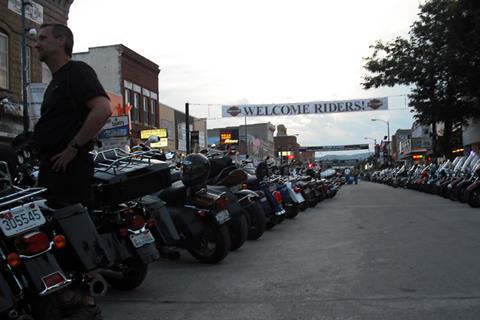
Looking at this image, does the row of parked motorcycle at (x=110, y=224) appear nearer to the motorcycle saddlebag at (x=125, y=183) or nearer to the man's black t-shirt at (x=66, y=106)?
the motorcycle saddlebag at (x=125, y=183)

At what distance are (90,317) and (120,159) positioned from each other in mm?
1979

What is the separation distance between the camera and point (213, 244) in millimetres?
7242

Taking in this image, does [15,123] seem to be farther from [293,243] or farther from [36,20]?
[293,243]

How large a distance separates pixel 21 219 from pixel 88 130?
73 centimetres

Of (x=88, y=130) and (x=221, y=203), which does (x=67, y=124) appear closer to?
(x=88, y=130)

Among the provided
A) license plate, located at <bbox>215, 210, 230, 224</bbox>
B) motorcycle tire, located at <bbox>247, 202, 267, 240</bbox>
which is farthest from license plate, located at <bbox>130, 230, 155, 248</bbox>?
motorcycle tire, located at <bbox>247, 202, 267, 240</bbox>

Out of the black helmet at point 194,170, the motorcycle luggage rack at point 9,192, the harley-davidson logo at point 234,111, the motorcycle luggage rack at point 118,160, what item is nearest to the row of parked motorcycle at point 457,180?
the black helmet at point 194,170

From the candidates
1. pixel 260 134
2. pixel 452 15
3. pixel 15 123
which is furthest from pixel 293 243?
pixel 260 134

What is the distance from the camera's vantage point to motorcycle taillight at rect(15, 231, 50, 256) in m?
3.34

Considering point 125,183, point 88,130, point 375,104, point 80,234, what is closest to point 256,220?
point 125,183

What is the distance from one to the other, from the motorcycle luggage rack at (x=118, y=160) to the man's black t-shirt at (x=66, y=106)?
1.16 metres

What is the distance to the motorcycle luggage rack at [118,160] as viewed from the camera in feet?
16.7

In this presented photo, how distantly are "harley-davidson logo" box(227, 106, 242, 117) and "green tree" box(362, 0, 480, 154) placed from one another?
8.02m

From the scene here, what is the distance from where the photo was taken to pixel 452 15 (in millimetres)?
26297
